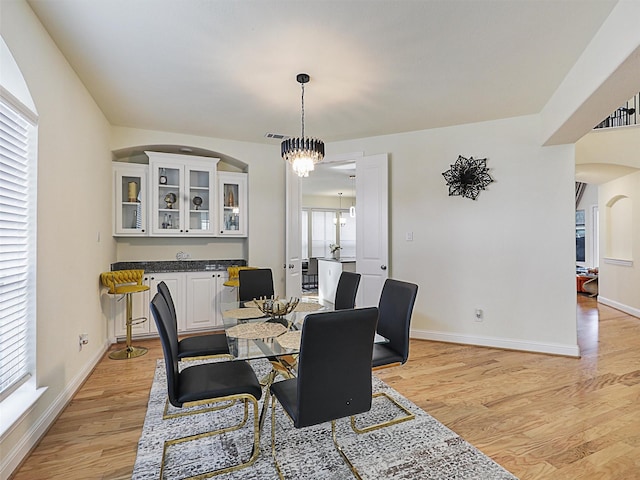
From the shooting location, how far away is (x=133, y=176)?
Answer: 4.35m

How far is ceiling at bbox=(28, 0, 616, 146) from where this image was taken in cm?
204

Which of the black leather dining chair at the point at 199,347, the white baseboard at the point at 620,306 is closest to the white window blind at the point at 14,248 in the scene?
the black leather dining chair at the point at 199,347

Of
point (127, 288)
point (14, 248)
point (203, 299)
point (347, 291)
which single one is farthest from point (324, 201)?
point (14, 248)

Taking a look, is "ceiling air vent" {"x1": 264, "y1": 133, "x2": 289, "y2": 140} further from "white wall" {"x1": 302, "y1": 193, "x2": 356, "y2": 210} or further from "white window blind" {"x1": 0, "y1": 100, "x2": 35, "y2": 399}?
"white wall" {"x1": 302, "y1": 193, "x2": 356, "y2": 210}

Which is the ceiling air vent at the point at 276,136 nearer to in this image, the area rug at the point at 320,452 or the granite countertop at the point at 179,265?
the granite countertop at the point at 179,265

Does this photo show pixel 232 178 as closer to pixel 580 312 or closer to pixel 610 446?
pixel 610 446

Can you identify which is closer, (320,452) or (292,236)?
(320,452)

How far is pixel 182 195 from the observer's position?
4496 millimetres

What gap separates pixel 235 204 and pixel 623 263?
673 cm

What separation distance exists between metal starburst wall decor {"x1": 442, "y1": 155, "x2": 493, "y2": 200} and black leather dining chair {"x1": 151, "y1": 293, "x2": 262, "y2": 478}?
10.6 ft

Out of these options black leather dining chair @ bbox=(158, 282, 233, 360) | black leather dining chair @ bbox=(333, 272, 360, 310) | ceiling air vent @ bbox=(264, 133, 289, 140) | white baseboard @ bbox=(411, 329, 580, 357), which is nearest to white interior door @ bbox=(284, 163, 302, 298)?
ceiling air vent @ bbox=(264, 133, 289, 140)

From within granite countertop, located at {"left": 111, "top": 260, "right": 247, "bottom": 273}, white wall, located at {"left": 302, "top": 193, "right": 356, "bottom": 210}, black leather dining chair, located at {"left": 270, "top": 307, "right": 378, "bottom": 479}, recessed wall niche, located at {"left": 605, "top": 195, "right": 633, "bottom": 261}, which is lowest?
black leather dining chair, located at {"left": 270, "top": 307, "right": 378, "bottom": 479}

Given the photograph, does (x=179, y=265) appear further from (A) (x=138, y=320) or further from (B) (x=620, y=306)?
Result: (B) (x=620, y=306)

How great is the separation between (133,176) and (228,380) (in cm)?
341
